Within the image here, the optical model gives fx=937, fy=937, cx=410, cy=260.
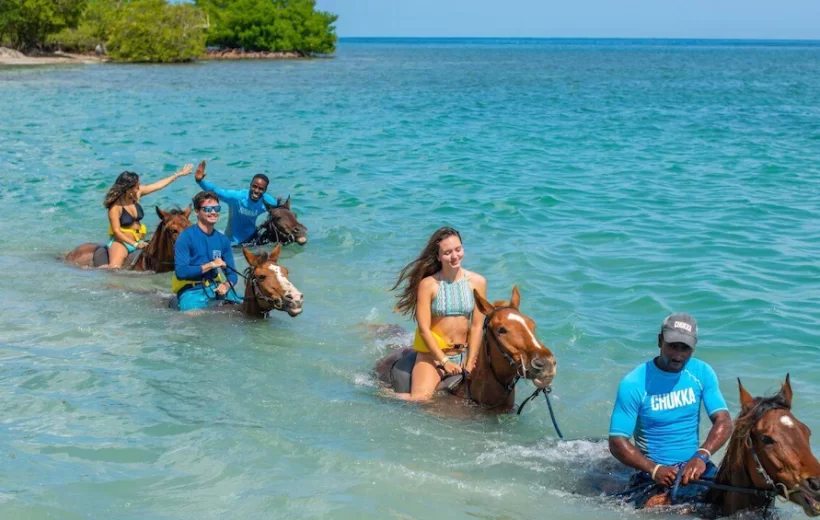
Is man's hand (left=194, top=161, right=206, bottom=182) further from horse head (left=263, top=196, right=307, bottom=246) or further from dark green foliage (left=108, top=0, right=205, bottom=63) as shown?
dark green foliage (left=108, top=0, right=205, bottom=63)

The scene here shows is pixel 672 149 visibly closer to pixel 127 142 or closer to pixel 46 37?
pixel 127 142

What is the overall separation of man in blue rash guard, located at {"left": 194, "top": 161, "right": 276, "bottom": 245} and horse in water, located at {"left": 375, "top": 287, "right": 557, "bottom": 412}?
24.5ft

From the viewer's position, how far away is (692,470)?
18.8ft

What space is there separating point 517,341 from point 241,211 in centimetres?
857

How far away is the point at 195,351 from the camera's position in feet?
32.0

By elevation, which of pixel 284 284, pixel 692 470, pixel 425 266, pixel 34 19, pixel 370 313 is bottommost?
pixel 370 313

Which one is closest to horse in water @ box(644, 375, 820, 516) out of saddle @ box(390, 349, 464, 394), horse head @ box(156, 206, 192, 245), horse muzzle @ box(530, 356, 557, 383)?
horse muzzle @ box(530, 356, 557, 383)

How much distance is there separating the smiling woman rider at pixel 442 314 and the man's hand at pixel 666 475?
2.22 metres

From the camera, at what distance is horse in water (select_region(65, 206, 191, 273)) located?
11812 millimetres

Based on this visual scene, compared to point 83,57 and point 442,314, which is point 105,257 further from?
point 83,57

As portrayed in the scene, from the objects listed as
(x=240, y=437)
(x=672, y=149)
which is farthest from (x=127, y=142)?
(x=240, y=437)

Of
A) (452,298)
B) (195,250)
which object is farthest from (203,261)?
(452,298)

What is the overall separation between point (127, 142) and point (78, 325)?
19.1 metres

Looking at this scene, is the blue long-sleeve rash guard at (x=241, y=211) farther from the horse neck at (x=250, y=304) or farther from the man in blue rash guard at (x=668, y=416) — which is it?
the man in blue rash guard at (x=668, y=416)
